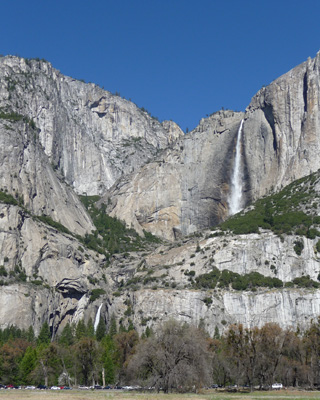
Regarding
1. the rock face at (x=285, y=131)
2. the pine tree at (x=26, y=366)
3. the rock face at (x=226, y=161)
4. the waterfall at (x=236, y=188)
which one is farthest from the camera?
the waterfall at (x=236, y=188)

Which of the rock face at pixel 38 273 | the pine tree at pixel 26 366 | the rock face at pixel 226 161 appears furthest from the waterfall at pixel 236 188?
the pine tree at pixel 26 366

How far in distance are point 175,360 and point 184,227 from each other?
103842 millimetres

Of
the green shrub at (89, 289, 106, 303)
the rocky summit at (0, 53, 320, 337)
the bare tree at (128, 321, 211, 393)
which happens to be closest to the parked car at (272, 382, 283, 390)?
the bare tree at (128, 321, 211, 393)

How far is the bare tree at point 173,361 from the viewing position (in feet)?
247

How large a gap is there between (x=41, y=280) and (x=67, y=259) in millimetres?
10586

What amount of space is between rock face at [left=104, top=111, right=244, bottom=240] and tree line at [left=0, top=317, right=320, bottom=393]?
77785mm

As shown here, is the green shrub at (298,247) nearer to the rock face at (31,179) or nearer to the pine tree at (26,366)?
the rock face at (31,179)

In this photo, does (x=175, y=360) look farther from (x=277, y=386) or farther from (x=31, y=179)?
(x=31, y=179)

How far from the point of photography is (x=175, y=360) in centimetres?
7719

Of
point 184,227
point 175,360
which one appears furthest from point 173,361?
point 184,227

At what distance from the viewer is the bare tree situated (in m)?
75.4

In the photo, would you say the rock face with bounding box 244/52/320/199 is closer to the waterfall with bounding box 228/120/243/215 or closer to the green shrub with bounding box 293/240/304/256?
the waterfall with bounding box 228/120/243/215

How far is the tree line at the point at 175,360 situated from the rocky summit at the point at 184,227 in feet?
82.4

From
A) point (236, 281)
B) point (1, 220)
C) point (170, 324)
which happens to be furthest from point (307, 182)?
point (170, 324)
